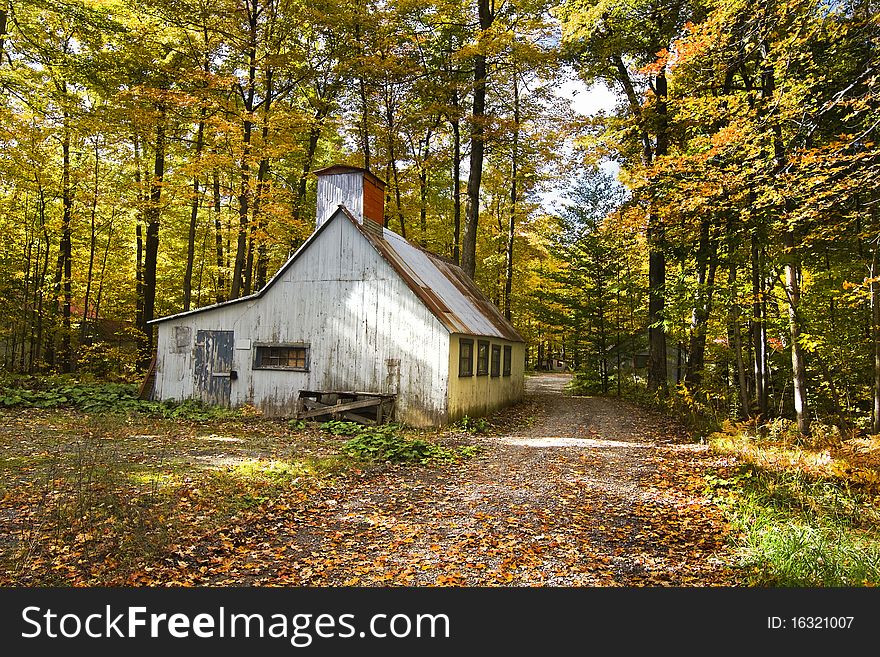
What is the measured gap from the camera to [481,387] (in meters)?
16.0

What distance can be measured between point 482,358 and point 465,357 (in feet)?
5.47

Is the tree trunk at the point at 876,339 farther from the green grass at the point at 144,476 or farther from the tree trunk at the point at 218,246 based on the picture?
the tree trunk at the point at 218,246

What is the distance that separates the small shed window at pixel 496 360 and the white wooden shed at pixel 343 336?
18.1 inches

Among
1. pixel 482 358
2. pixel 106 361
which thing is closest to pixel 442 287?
pixel 482 358

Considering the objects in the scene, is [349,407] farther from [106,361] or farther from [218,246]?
[218,246]

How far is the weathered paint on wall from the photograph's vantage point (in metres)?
13.7

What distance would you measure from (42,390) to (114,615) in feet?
51.7

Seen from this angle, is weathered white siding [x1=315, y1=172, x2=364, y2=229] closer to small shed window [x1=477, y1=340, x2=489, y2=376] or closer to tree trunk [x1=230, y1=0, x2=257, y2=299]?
tree trunk [x1=230, y1=0, x2=257, y2=299]

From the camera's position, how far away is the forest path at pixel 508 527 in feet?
17.1

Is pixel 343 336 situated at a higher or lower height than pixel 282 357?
higher

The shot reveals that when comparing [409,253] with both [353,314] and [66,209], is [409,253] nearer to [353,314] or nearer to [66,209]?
[353,314]

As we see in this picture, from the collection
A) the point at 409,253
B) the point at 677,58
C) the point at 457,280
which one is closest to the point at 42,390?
the point at 409,253

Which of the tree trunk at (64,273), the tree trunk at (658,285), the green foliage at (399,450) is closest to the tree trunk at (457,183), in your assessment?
the tree trunk at (658,285)

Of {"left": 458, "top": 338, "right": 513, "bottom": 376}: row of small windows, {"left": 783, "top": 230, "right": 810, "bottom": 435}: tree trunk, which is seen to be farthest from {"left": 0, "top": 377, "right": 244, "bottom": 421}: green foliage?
{"left": 783, "top": 230, "right": 810, "bottom": 435}: tree trunk
